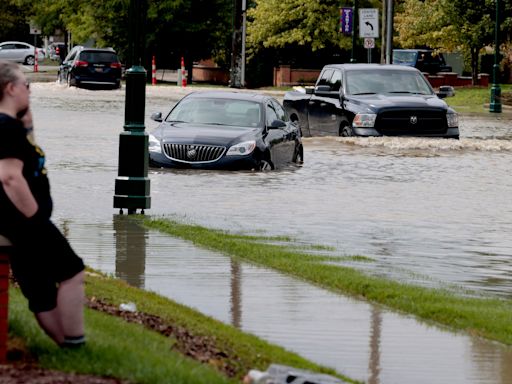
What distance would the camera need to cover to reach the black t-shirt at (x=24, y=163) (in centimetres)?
725

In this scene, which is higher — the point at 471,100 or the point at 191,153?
the point at 191,153

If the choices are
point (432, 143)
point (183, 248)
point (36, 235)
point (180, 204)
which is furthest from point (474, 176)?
point (36, 235)

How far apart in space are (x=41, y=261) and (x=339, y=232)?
9459 millimetres

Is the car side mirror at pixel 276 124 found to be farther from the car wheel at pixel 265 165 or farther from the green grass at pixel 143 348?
the green grass at pixel 143 348

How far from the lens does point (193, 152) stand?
76.7 ft

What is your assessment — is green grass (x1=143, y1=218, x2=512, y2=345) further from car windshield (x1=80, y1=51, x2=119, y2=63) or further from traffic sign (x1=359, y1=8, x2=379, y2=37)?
car windshield (x1=80, y1=51, x2=119, y2=63)

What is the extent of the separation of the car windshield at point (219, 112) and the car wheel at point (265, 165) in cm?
63

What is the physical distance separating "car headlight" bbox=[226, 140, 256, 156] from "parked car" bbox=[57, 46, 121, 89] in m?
36.9

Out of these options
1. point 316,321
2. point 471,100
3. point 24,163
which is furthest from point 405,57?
point 24,163

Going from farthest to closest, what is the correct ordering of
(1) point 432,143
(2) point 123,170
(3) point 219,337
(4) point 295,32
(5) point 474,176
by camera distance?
(4) point 295,32
(1) point 432,143
(5) point 474,176
(2) point 123,170
(3) point 219,337

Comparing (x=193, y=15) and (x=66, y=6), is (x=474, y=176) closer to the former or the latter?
(x=193, y=15)

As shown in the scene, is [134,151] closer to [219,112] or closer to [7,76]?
[219,112]

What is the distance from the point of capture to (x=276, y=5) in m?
72.4

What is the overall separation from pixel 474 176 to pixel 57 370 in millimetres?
18378
